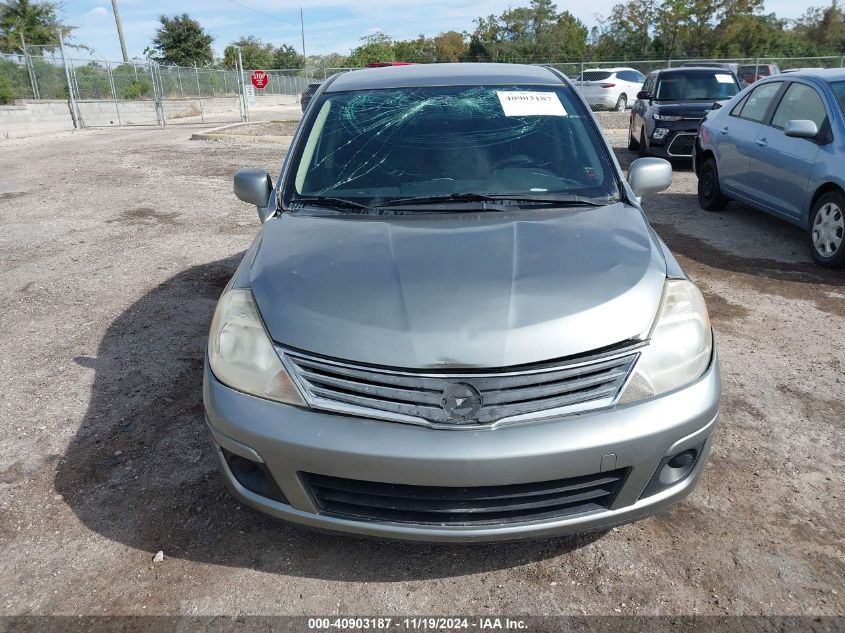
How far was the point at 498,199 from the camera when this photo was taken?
296cm

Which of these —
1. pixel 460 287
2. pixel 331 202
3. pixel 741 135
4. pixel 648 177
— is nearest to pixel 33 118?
pixel 741 135

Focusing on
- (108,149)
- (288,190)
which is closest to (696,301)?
(288,190)

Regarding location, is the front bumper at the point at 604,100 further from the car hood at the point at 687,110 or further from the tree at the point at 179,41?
the tree at the point at 179,41

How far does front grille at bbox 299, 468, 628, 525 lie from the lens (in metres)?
2.06

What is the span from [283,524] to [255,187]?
181 centimetres

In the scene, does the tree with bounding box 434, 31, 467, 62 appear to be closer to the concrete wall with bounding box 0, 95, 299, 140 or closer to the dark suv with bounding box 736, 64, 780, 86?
the concrete wall with bounding box 0, 95, 299, 140

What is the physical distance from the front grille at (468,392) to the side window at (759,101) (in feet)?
19.6

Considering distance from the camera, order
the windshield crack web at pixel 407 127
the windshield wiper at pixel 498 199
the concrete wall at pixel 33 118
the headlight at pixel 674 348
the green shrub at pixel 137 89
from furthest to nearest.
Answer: the green shrub at pixel 137 89 → the concrete wall at pixel 33 118 → the windshield crack web at pixel 407 127 → the windshield wiper at pixel 498 199 → the headlight at pixel 674 348

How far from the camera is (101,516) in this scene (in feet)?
8.87

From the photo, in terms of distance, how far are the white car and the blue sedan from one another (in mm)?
17008

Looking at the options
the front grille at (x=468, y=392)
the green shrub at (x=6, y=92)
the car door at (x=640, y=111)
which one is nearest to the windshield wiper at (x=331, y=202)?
the front grille at (x=468, y=392)

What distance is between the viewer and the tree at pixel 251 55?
6133cm

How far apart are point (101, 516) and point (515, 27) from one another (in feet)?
199

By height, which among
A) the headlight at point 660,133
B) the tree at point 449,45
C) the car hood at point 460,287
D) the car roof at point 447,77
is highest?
the tree at point 449,45
